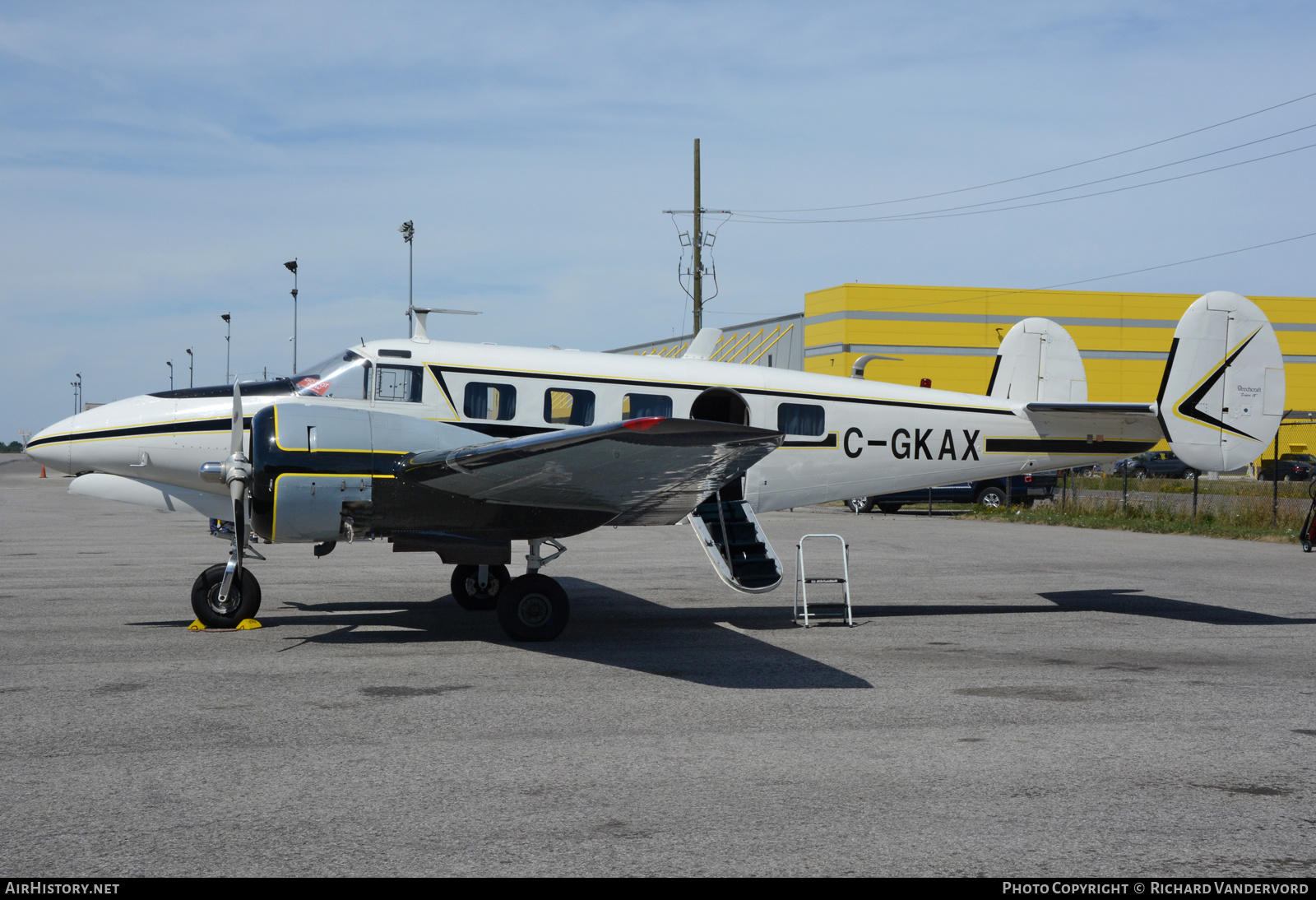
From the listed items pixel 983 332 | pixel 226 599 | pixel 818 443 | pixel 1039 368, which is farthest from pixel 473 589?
pixel 983 332

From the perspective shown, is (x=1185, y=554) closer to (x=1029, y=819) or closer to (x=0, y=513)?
(x=1029, y=819)

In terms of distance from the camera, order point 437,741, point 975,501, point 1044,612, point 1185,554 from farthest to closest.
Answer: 1. point 975,501
2. point 1185,554
3. point 1044,612
4. point 437,741

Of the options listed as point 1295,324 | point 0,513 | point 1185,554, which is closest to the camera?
point 1185,554

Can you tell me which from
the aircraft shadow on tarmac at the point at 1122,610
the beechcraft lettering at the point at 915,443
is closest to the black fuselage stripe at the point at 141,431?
the beechcraft lettering at the point at 915,443

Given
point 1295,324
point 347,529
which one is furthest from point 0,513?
point 1295,324

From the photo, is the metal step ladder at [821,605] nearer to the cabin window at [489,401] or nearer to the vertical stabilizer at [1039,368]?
the vertical stabilizer at [1039,368]

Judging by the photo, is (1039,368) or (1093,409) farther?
(1039,368)

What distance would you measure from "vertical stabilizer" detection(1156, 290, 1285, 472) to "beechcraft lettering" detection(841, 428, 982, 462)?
2481 millimetres

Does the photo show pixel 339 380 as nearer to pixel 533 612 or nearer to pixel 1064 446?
pixel 533 612

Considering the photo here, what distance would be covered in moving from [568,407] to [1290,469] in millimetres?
53967

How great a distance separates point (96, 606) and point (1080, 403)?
13205 mm

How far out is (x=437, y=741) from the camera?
6.58 meters

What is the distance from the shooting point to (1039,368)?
46.9 feet

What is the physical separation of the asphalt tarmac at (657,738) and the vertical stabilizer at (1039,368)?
3019 millimetres
